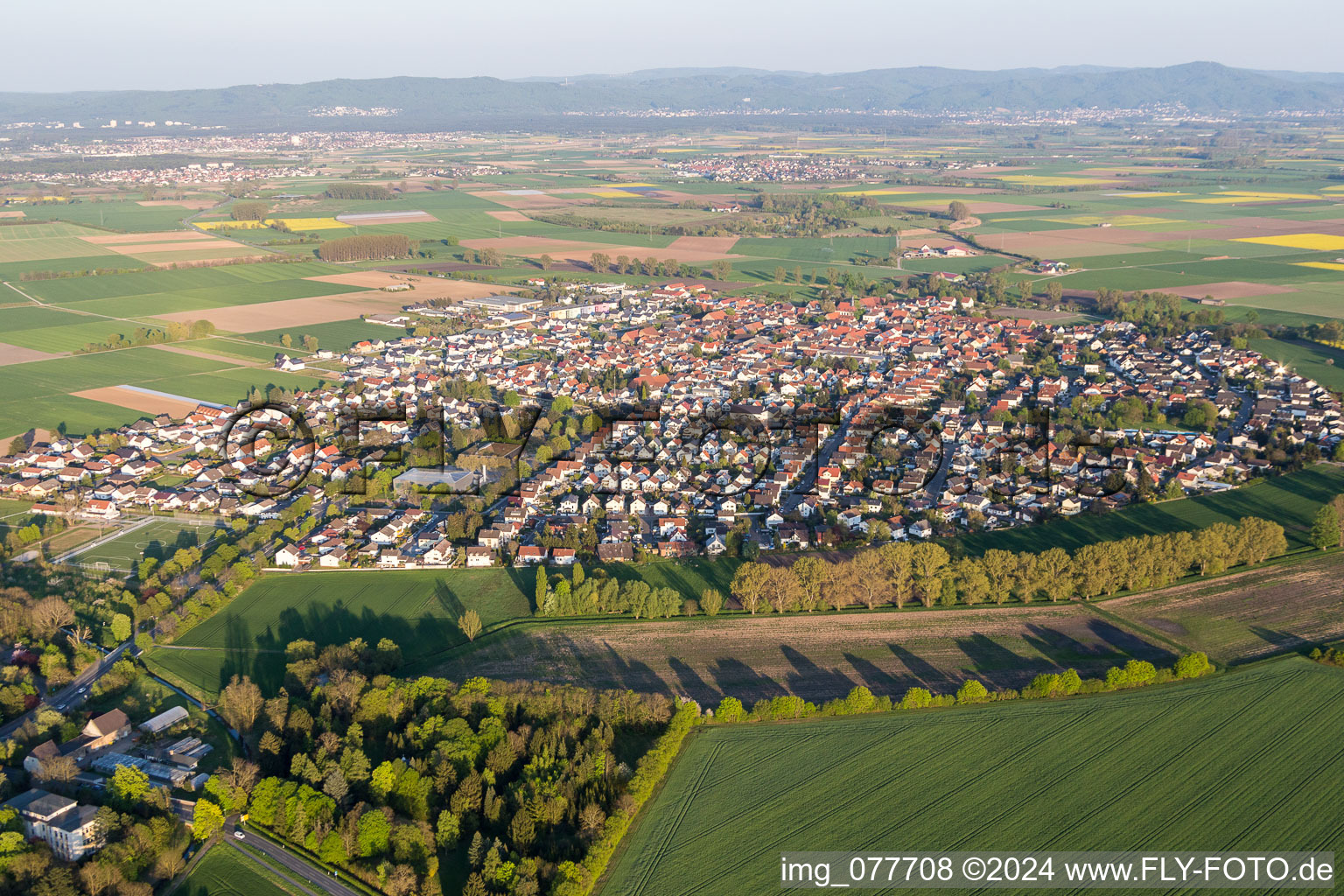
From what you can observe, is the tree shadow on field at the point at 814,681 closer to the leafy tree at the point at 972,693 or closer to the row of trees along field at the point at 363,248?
the leafy tree at the point at 972,693

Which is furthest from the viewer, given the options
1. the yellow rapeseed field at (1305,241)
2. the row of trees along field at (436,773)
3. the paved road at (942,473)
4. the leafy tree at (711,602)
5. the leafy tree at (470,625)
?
the yellow rapeseed field at (1305,241)

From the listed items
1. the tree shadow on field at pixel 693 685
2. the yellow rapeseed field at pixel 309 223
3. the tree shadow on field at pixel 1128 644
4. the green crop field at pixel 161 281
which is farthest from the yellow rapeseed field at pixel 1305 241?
the yellow rapeseed field at pixel 309 223

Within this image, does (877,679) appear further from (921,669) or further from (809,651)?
(809,651)

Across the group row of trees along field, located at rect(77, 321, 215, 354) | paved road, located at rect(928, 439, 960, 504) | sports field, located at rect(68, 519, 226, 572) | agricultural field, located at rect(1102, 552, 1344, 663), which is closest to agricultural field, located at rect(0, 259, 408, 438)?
row of trees along field, located at rect(77, 321, 215, 354)

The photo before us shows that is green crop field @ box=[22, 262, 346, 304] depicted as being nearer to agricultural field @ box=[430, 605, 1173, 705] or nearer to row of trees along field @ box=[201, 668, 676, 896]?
row of trees along field @ box=[201, 668, 676, 896]

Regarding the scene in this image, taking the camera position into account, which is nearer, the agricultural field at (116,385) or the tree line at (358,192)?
the agricultural field at (116,385)

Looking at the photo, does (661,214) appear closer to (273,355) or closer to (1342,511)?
(273,355)

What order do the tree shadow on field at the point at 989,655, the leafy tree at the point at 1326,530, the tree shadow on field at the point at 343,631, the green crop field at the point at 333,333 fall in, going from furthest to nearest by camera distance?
the green crop field at the point at 333,333, the leafy tree at the point at 1326,530, the tree shadow on field at the point at 343,631, the tree shadow on field at the point at 989,655
